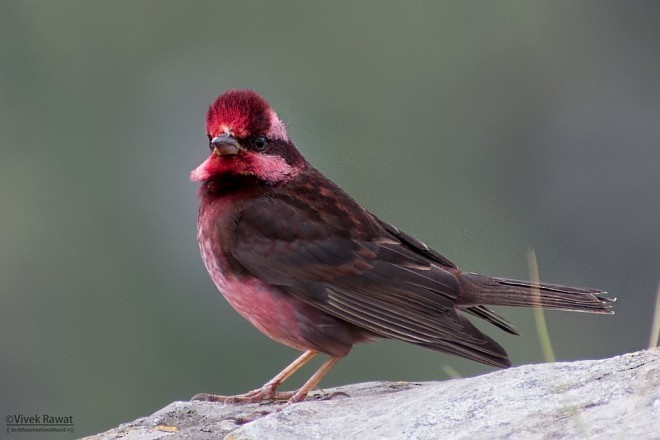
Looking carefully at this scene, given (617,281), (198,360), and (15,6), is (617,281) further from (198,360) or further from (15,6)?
(15,6)

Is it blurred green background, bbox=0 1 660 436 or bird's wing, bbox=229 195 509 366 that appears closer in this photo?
bird's wing, bbox=229 195 509 366

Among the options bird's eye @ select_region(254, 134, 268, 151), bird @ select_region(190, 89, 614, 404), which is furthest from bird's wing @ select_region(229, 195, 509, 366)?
bird's eye @ select_region(254, 134, 268, 151)

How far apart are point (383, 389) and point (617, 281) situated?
21716 millimetres

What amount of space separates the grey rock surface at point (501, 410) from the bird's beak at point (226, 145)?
160 cm

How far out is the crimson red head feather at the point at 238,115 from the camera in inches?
287

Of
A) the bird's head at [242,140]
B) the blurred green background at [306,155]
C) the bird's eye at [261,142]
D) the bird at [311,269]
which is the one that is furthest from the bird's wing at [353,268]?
the blurred green background at [306,155]

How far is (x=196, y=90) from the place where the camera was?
27.4 m

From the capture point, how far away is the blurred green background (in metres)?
21.6

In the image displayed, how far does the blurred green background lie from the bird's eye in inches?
408

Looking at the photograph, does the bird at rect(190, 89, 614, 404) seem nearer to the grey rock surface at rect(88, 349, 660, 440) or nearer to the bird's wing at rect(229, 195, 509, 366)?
the bird's wing at rect(229, 195, 509, 366)

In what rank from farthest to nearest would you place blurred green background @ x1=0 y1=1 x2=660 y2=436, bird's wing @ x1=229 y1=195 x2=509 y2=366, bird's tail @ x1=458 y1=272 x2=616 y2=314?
blurred green background @ x1=0 y1=1 x2=660 y2=436 → bird's tail @ x1=458 y1=272 x2=616 y2=314 → bird's wing @ x1=229 y1=195 x2=509 y2=366

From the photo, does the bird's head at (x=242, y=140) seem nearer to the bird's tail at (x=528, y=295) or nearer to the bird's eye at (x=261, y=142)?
the bird's eye at (x=261, y=142)

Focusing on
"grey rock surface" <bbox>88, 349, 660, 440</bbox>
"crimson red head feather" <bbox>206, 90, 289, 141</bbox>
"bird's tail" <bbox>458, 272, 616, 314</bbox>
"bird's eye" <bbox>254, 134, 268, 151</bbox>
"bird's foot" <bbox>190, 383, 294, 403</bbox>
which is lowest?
"grey rock surface" <bbox>88, 349, 660, 440</bbox>

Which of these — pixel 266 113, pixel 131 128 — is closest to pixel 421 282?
pixel 266 113
